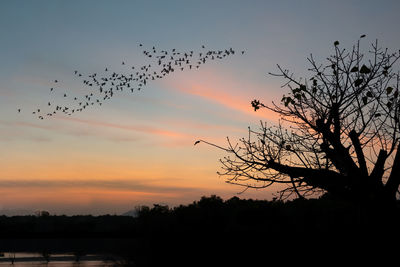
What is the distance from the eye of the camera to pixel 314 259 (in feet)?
91.5

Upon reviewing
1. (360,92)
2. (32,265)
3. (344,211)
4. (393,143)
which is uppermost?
(360,92)

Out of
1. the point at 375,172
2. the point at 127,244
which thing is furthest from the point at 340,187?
the point at 127,244

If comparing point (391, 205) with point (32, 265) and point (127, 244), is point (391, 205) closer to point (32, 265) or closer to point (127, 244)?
point (127, 244)

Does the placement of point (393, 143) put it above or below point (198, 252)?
above

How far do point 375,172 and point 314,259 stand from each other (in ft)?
42.0

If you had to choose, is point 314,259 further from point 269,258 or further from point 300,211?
point 300,211

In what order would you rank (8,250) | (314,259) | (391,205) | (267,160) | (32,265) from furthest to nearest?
(8,250) → (32,265) → (314,259) → (267,160) → (391,205)

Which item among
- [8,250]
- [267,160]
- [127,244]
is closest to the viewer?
[267,160]

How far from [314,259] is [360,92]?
13.3 meters

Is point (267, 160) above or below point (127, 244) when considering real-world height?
above

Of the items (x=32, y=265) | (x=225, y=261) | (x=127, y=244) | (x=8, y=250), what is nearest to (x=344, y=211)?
(x=225, y=261)

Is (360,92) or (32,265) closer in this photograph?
(360,92)

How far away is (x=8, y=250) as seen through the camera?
62.9 m

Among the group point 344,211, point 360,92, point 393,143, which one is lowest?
point 344,211
